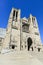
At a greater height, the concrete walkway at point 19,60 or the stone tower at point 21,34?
the stone tower at point 21,34

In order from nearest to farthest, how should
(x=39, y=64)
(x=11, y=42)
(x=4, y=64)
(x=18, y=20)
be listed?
(x=4, y=64), (x=39, y=64), (x=11, y=42), (x=18, y=20)

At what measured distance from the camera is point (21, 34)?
124ft

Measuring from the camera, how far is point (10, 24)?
37.1m

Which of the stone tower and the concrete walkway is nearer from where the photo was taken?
the concrete walkway

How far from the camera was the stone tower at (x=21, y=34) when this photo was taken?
34.0 m

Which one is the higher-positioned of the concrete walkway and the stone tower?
the stone tower

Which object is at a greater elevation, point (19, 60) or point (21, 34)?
point (21, 34)

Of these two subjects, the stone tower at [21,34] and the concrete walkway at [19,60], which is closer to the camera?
the concrete walkway at [19,60]

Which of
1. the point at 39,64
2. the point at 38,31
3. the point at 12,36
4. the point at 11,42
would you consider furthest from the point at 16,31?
the point at 39,64

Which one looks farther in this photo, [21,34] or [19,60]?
[21,34]

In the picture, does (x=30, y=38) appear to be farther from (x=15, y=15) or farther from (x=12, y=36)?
(x=15, y=15)

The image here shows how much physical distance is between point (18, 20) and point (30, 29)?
256 inches

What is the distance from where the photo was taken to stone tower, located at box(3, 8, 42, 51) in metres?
34.0

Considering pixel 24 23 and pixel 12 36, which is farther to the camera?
pixel 24 23
